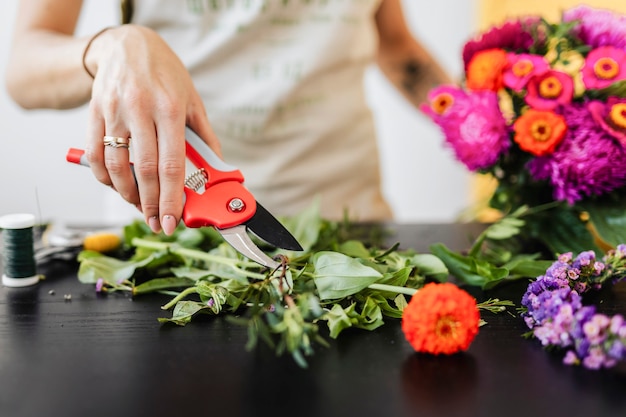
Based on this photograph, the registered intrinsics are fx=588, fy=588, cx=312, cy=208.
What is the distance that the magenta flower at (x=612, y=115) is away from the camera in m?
0.67

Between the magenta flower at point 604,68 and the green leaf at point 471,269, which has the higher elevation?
the magenta flower at point 604,68

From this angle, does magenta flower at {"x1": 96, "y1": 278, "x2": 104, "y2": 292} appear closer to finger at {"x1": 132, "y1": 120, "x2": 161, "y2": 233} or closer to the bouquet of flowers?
finger at {"x1": 132, "y1": 120, "x2": 161, "y2": 233}

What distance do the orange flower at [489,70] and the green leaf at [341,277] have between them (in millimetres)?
338

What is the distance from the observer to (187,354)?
1.56ft

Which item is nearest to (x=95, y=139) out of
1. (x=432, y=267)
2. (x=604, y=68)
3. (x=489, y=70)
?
(x=432, y=267)

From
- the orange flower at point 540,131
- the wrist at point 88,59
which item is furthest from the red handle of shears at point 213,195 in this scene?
the orange flower at point 540,131

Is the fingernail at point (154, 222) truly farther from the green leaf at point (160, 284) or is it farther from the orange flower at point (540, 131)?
the orange flower at point (540, 131)

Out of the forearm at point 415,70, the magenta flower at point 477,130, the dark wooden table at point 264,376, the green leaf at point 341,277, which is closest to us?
the dark wooden table at point 264,376

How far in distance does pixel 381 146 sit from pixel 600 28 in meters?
1.58

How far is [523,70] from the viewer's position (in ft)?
2.36

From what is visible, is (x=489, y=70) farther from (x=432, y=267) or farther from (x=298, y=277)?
(x=298, y=277)

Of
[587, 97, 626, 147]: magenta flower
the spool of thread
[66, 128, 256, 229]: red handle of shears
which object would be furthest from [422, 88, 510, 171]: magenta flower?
the spool of thread

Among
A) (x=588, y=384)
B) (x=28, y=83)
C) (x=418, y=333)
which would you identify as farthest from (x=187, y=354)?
(x=28, y=83)

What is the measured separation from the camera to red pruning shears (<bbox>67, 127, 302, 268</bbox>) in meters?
0.57
